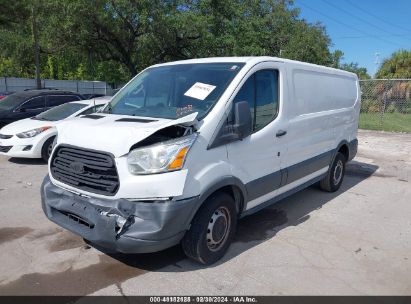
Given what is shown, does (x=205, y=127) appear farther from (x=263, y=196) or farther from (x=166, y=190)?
(x=263, y=196)

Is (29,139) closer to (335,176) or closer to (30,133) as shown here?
(30,133)

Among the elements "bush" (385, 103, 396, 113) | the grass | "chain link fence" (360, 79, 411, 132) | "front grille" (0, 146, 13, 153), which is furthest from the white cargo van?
"bush" (385, 103, 396, 113)

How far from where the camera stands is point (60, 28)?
20.8 meters

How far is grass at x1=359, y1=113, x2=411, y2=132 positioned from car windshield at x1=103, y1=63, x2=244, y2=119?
527 inches

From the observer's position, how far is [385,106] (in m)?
20.1

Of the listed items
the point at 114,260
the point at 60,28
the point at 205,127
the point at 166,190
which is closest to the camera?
the point at 166,190

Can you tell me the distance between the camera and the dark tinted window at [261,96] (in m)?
4.15

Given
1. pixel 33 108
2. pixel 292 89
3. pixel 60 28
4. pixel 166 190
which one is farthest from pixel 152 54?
pixel 166 190

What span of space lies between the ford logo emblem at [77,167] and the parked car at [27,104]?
7485 millimetres

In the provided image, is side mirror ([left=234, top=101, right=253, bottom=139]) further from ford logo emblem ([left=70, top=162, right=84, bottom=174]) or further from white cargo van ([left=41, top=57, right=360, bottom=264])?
ford logo emblem ([left=70, top=162, right=84, bottom=174])

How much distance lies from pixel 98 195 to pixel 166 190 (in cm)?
67

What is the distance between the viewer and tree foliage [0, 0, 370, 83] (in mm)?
20328

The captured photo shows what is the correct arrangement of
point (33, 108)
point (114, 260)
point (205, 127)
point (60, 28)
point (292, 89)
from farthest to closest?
1. point (60, 28)
2. point (33, 108)
3. point (292, 89)
4. point (114, 260)
5. point (205, 127)

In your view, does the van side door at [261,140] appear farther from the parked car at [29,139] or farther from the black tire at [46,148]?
the black tire at [46,148]
